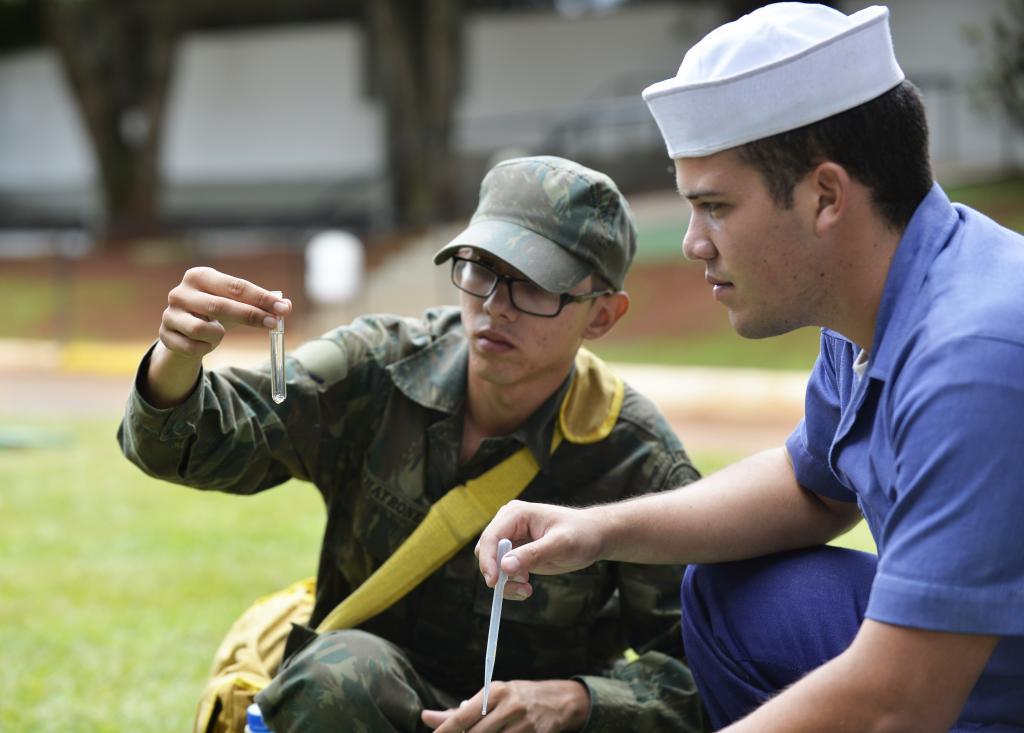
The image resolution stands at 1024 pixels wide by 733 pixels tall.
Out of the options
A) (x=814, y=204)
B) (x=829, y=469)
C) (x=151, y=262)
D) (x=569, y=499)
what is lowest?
(x=151, y=262)

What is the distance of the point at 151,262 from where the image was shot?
1977cm

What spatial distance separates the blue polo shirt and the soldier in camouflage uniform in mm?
876

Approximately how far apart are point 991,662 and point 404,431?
4.57 ft

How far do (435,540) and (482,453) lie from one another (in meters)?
0.22

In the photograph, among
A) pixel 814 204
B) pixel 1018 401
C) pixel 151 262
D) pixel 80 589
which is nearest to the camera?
pixel 1018 401

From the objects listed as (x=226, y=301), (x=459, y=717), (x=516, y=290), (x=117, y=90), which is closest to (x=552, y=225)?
(x=516, y=290)

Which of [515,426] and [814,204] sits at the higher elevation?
[814,204]

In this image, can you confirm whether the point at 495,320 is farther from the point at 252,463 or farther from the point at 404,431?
the point at 252,463

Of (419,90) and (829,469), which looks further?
(419,90)

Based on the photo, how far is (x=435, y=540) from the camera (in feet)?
10.0

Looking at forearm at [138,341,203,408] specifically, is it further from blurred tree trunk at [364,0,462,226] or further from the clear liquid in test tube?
blurred tree trunk at [364,0,462,226]

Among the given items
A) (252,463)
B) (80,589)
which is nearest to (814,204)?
(252,463)

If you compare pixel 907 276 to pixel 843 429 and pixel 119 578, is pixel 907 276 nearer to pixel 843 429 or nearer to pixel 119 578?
pixel 843 429

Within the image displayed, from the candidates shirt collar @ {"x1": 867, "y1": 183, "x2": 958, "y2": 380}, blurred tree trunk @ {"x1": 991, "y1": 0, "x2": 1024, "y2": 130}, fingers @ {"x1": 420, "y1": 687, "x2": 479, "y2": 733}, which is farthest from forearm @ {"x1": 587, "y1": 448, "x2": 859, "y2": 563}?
blurred tree trunk @ {"x1": 991, "y1": 0, "x2": 1024, "y2": 130}
